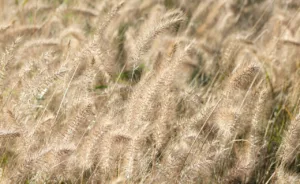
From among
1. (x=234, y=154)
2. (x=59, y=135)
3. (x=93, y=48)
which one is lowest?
(x=234, y=154)

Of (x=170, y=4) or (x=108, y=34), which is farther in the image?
(x=170, y=4)

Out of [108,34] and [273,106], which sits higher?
[108,34]

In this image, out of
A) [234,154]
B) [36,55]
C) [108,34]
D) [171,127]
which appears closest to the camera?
[171,127]

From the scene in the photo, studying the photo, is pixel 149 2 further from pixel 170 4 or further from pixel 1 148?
pixel 1 148

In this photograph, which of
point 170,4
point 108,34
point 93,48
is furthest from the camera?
point 170,4

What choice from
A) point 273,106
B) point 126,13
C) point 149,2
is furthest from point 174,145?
point 149,2

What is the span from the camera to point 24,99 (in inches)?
90.0

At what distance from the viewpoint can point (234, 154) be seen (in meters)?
2.74

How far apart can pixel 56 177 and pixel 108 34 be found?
1.34 metres

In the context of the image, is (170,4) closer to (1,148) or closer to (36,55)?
(36,55)

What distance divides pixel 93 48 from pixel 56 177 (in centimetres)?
55

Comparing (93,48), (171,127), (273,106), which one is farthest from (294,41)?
(93,48)

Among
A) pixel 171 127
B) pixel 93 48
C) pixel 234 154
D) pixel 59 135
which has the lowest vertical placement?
pixel 234 154

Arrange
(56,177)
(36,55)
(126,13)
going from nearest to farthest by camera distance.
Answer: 1. (56,177)
2. (36,55)
3. (126,13)
